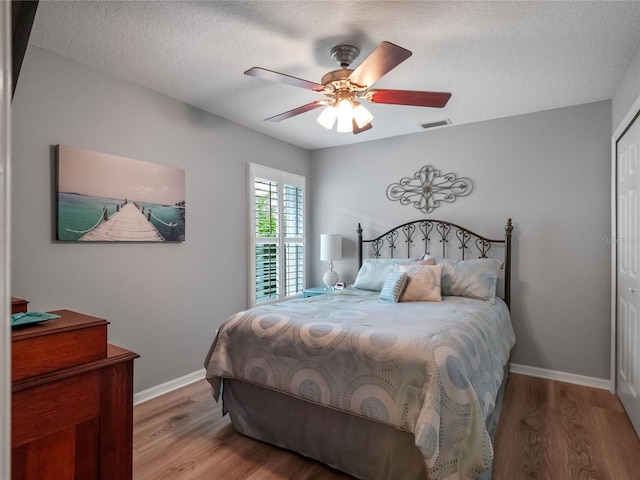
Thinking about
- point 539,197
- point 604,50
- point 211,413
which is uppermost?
point 604,50

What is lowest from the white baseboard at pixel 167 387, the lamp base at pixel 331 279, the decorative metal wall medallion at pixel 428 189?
the white baseboard at pixel 167 387

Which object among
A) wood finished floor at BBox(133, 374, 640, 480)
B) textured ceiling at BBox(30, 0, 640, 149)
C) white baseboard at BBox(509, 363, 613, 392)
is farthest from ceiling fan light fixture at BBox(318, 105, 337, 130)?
white baseboard at BBox(509, 363, 613, 392)

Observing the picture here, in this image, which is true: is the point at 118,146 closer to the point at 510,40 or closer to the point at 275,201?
the point at 275,201

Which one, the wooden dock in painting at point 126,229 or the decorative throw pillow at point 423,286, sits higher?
the wooden dock in painting at point 126,229

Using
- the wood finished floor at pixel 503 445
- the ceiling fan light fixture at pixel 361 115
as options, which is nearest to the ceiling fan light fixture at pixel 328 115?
the ceiling fan light fixture at pixel 361 115

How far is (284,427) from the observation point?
7.11 feet

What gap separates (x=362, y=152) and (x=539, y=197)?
6.54 feet

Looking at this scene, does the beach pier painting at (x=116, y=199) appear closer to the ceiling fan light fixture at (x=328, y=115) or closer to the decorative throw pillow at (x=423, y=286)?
the ceiling fan light fixture at (x=328, y=115)

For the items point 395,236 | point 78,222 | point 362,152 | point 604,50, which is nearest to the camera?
point 604,50

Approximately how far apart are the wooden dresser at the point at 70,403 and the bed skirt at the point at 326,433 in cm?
108

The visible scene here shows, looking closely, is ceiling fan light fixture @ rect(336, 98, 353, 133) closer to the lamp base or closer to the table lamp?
the table lamp

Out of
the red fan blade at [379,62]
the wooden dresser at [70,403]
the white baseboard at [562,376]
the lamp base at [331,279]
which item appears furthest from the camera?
the lamp base at [331,279]

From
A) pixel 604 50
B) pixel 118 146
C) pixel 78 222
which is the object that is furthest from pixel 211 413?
pixel 604 50

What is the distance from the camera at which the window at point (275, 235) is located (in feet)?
12.8
